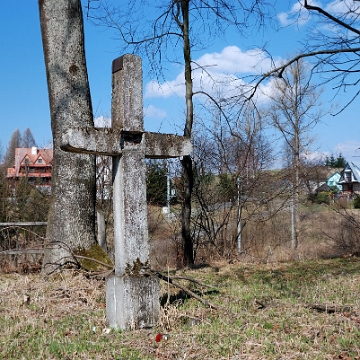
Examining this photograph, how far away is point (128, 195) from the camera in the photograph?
5613 mm

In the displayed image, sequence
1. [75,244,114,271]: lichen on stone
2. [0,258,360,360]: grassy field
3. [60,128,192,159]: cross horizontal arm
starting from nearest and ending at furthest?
[0,258,360,360]: grassy field
[60,128,192,159]: cross horizontal arm
[75,244,114,271]: lichen on stone

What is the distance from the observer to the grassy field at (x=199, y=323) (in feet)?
15.0

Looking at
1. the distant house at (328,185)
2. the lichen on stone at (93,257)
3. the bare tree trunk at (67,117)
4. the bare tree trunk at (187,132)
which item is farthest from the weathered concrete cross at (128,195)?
the distant house at (328,185)

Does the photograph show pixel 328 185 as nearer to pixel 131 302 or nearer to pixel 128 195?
pixel 128 195

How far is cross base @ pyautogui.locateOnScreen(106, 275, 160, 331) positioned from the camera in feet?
17.9

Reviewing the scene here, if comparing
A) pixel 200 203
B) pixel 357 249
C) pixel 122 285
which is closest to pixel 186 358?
pixel 122 285

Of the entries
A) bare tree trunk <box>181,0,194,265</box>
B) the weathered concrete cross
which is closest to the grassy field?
the weathered concrete cross

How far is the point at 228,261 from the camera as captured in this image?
38.3 ft

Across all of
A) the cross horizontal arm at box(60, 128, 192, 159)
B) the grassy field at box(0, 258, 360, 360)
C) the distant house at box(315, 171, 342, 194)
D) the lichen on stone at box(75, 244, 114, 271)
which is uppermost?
the distant house at box(315, 171, 342, 194)

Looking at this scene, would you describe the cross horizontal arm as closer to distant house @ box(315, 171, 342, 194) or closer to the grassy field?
the grassy field

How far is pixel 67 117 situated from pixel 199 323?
15.6 feet

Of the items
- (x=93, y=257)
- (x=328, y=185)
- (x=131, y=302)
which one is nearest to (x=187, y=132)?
(x=93, y=257)

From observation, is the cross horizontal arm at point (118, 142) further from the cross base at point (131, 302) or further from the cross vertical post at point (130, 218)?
the cross base at point (131, 302)

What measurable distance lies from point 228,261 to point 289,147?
51.6ft
